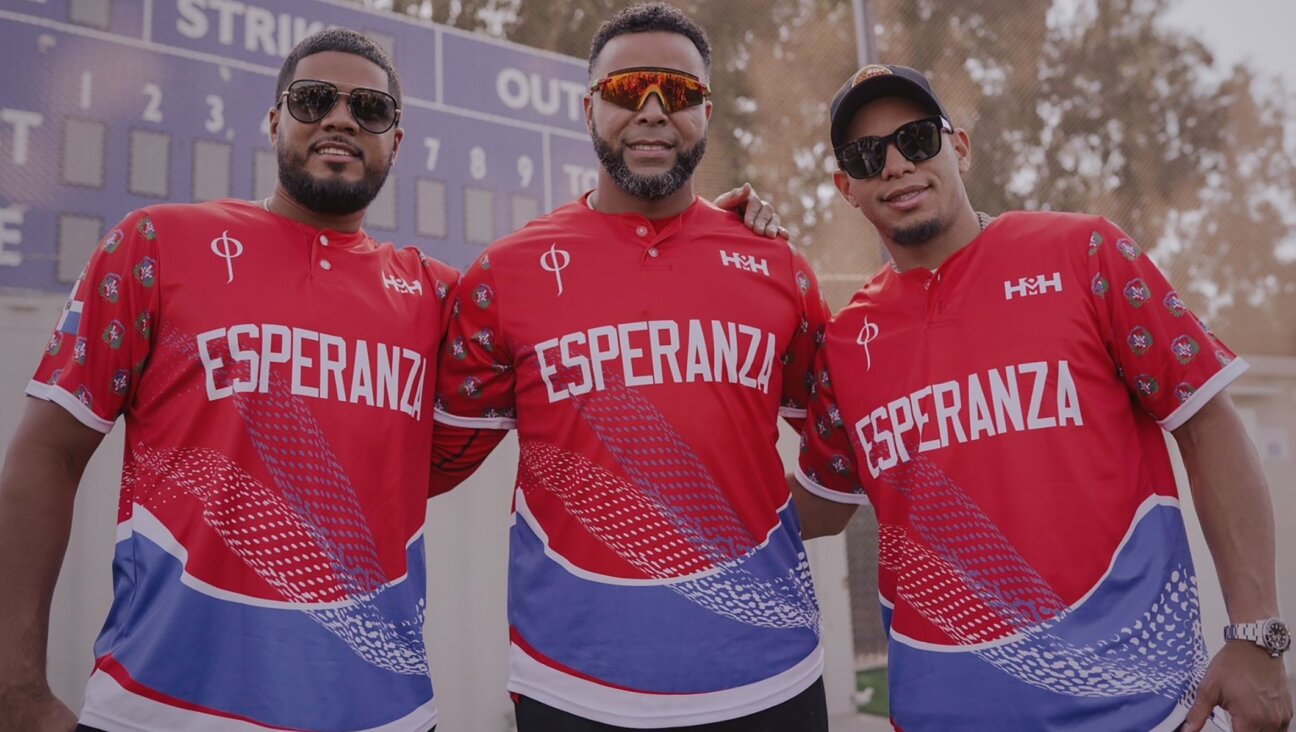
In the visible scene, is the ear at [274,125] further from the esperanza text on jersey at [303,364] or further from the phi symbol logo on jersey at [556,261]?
the phi symbol logo on jersey at [556,261]

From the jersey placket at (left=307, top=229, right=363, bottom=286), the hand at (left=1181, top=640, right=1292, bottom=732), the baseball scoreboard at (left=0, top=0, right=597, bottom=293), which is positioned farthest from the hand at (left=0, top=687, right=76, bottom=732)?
the baseball scoreboard at (left=0, top=0, right=597, bottom=293)

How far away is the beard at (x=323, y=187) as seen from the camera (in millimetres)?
2467

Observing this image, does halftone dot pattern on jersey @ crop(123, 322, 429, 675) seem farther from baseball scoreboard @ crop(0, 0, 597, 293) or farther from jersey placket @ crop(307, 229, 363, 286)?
baseball scoreboard @ crop(0, 0, 597, 293)

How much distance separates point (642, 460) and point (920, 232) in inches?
31.7

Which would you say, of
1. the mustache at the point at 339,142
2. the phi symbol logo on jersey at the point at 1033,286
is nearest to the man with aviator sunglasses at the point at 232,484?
the mustache at the point at 339,142

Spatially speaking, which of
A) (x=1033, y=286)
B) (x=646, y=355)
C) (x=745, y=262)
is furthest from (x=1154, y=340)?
(x=646, y=355)

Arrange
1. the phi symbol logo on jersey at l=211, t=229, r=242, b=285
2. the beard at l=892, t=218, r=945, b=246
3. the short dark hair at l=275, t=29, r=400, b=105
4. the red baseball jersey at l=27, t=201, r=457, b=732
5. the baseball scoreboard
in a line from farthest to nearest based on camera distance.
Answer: the baseball scoreboard < the short dark hair at l=275, t=29, r=400, b=105 < the beard at l=892, t=218, r=945, b=246 < the phi symbol logo on jersey at l=211, t=229, r=242, b=285 < the red baseball jersey at l=27, t=201, r=457, b=732

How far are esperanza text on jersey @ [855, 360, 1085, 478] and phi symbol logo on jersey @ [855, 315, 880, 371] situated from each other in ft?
0.49

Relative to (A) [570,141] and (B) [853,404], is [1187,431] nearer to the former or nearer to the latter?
(B) [853,404]

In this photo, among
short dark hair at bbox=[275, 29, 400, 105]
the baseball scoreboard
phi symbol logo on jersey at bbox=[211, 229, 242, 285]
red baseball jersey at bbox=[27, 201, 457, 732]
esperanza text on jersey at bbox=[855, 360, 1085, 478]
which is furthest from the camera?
the baseball scoreboard

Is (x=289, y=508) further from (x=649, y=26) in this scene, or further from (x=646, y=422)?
(x=649, y=26)

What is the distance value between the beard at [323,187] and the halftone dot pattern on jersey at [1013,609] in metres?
1.35

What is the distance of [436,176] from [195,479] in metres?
6.00

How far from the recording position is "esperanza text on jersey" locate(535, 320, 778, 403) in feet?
7.73
